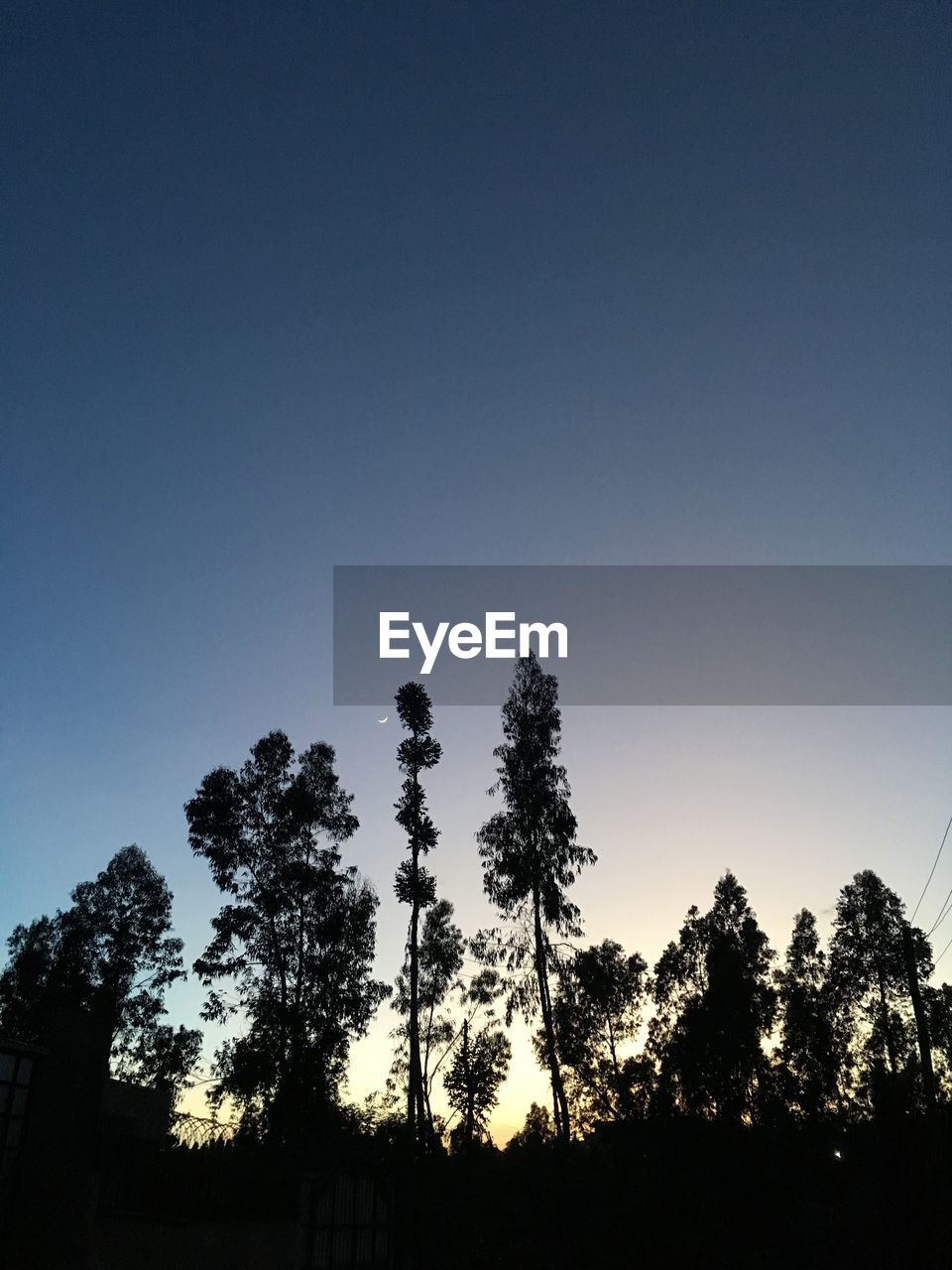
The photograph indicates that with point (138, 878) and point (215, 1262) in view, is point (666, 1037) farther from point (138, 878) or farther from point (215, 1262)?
point (215, 1262)

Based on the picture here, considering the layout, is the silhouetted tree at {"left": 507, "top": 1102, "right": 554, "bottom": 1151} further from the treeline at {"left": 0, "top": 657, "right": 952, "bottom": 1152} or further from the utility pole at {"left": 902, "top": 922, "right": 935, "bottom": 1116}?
the utility pole at {"left": 902, "top": 922, "right": 935, "bottom": 1116}

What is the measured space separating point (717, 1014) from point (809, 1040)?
16.5 feet

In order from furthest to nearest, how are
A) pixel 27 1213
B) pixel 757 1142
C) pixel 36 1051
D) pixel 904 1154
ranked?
1. pixel 757 1142
2. pixel 904 1154
3. pixel 36 1051
4. pixel 27 1213

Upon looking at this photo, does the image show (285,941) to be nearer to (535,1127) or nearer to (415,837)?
(415,837)

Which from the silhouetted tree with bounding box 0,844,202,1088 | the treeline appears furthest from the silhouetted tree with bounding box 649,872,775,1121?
the silhouetted tree with bounding box 0,844,202,1088

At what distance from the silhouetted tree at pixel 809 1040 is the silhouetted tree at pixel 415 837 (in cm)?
1749

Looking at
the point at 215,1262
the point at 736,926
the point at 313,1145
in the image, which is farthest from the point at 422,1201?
the point at 736,926

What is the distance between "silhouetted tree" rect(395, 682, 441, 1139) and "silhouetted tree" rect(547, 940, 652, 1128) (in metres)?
5.24

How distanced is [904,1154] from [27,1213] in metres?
16.8

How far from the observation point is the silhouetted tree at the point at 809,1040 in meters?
39.9

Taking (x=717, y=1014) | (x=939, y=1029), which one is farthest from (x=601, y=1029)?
(x=939, y=1029)

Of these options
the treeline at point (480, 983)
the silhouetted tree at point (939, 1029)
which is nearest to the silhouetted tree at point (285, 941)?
the treeline at point (480, 983)

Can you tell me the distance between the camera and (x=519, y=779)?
32844 millimetres

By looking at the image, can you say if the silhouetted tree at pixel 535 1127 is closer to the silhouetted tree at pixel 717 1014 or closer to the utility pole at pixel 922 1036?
A: the silhouetted tree at pixel 717 1014
